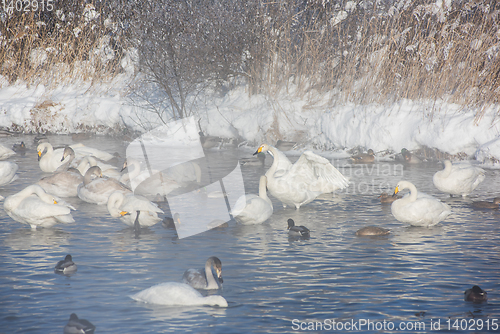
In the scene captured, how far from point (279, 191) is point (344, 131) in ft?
24.1

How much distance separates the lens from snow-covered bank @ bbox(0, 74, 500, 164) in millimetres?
15039

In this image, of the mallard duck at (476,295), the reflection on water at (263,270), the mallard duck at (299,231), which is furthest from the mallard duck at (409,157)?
the mallard duck at (476,295)

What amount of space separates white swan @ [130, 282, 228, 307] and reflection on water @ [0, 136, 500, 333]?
75 millimetres

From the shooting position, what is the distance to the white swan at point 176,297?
5.65 meters

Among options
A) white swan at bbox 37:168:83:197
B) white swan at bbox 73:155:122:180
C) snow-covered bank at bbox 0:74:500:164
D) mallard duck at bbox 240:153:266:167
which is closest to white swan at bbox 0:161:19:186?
white swan at bbox 37:168:83:197

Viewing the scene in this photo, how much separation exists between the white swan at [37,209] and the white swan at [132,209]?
2.46ft

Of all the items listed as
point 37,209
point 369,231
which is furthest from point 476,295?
point 37,209

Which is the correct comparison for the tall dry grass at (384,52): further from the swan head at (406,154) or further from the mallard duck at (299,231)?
the mallard duck at (299,231)

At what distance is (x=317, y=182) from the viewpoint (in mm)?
10688

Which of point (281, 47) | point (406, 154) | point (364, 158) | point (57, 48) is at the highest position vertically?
point (57, 48)

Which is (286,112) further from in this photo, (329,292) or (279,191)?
(329,292)

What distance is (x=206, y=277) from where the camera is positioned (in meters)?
6.27

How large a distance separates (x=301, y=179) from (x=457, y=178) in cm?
320

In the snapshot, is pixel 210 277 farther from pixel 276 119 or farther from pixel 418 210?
pixel 276 119
